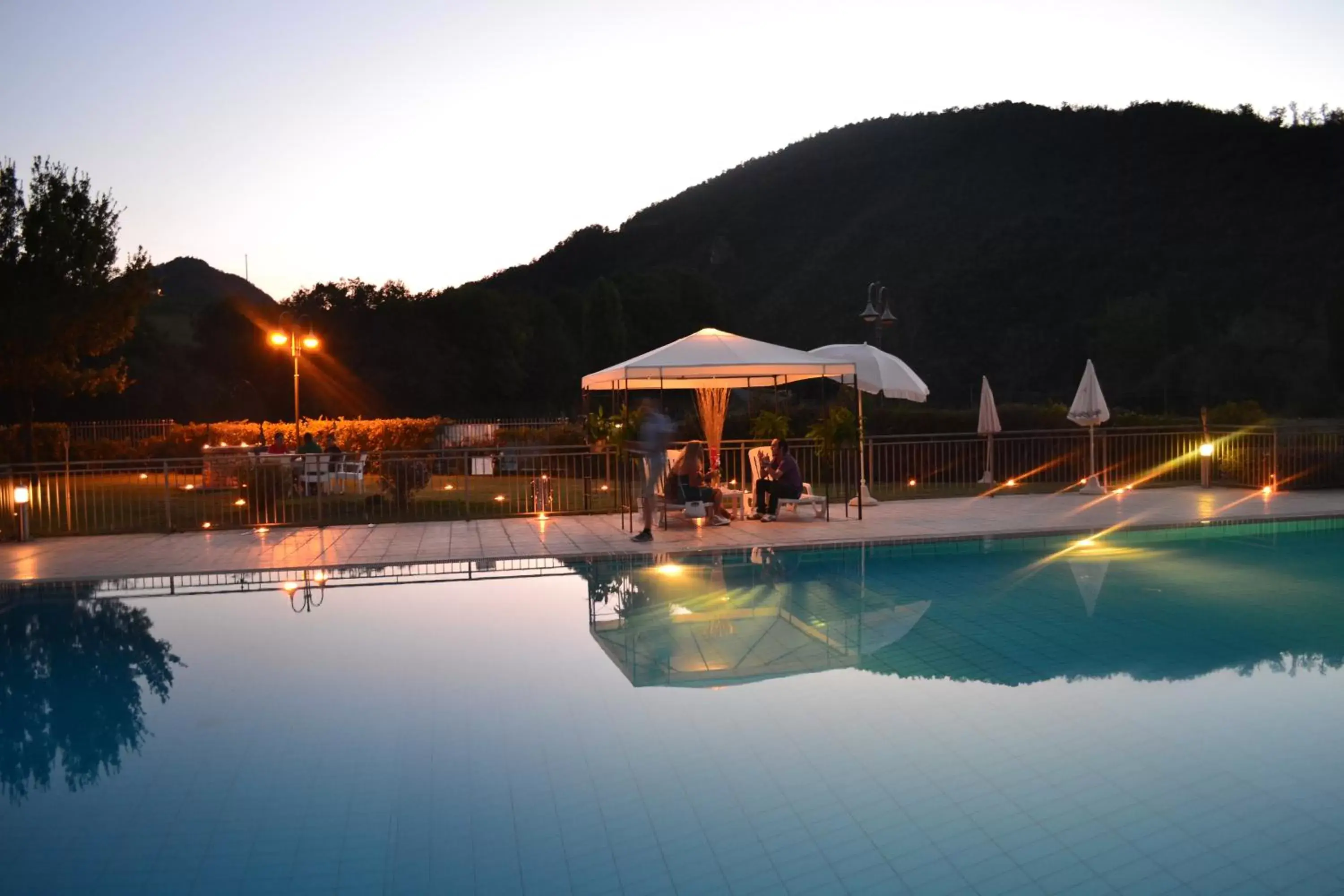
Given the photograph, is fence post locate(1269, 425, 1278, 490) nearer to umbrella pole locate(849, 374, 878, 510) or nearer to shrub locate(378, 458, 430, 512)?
umbrella pole locate(849, 374, 878, 510)

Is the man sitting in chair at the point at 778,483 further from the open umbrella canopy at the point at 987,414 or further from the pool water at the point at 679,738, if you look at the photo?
the open umbrella canopy at the point at 987,414

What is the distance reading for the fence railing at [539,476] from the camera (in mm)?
13656

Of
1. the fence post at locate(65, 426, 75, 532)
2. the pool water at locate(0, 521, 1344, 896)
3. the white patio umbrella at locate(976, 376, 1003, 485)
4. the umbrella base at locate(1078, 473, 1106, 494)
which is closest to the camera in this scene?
the pool water at locate(0, 521, 1344, 896)

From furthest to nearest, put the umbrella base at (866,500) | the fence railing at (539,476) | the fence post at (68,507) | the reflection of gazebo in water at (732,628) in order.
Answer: the umbrella base at (866,500) < the fence railing at (539,476) < the fence post at (68,507) < the reflection of gazebo in water at (732,628)

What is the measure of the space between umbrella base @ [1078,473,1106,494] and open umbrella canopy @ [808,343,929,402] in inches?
118

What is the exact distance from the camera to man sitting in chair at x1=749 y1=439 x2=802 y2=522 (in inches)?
514

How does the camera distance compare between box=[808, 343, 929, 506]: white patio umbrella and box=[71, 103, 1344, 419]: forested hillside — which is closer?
box=[808, 343, 929, 506]: white patio umbrella

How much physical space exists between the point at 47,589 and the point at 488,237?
96.1ft

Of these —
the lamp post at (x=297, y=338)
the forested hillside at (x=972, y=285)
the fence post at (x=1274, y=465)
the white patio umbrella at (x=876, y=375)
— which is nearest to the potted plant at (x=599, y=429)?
the white patio umbrella at (x=876, y=375)

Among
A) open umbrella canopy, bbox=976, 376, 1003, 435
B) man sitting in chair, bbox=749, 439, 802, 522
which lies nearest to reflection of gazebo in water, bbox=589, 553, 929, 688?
man sitting in chair, bbox=749, 439, 802, 522

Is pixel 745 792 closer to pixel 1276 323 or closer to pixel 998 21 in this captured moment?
pixel 998 21

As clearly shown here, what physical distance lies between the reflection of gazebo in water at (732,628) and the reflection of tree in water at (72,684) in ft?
9.29

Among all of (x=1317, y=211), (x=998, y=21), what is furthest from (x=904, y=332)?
(x=998, y=21)

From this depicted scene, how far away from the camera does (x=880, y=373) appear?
1391 cm
